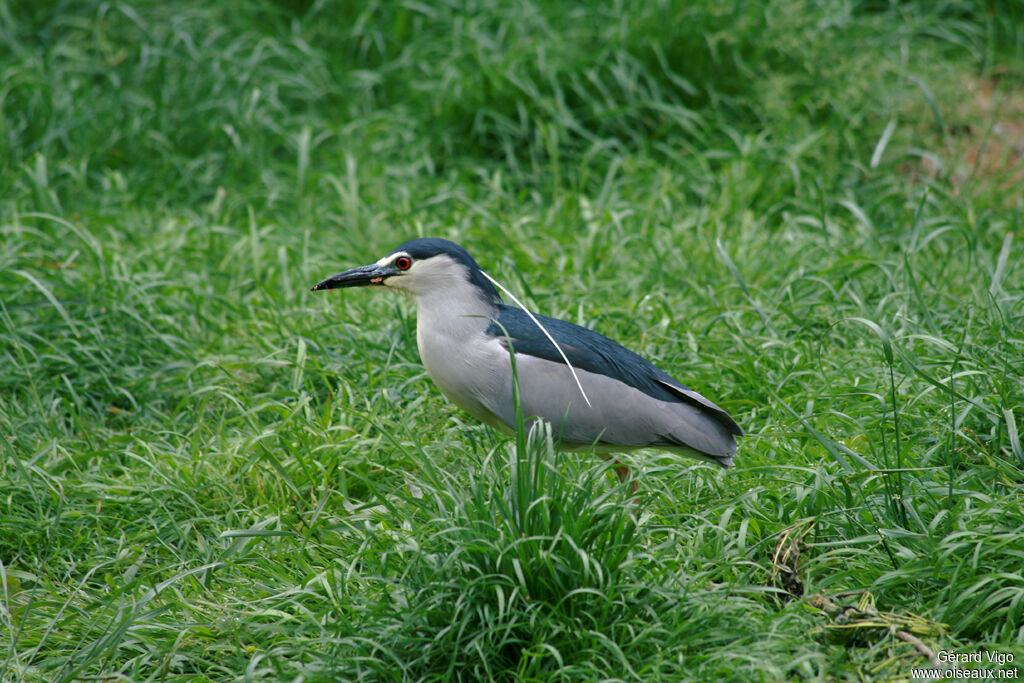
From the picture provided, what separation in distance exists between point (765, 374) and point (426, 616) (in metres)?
1.93

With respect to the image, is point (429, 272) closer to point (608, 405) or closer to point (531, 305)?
point (608, 405)

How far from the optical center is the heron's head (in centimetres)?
373

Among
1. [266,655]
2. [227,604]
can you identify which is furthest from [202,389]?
[266,655]

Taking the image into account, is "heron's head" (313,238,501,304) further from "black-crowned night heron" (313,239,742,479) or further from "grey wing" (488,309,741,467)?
"grey wing" (488,309,741,467)

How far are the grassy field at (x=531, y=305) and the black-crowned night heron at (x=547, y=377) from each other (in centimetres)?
17

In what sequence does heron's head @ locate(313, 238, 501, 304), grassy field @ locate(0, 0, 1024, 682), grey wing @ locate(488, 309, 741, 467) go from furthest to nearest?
heron's head @ locate(313, 238, 501, 304) < grey wing @ locate(488, 309, 741, 467) < grassy field @ locate(0, 0, 1024, 682)

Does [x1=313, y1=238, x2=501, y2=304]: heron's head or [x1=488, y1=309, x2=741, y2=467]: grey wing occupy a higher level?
[x1=313, y1=238, x2=501, y2=304]: heron's head

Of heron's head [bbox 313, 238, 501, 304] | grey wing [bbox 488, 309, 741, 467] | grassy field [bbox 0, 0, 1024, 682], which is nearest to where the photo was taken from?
grassy field [bbox 0, 0, 1024, 682]

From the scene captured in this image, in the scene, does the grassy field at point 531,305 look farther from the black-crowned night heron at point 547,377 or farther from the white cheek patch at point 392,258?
the white cheek patch at point 392,258

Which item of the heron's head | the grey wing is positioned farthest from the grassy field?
the heron's head

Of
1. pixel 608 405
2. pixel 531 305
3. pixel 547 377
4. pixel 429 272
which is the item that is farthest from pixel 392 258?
pixel 531 305

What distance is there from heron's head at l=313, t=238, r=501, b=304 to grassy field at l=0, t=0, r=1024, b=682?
511 mm

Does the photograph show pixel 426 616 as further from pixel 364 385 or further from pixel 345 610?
pixel 364 385

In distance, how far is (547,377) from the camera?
3.60 m
